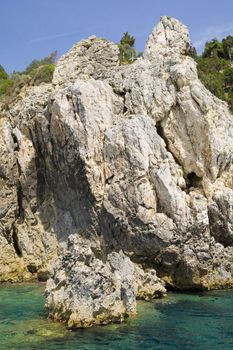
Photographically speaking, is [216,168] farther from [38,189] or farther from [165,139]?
[38,189]

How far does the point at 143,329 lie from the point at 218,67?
229ft

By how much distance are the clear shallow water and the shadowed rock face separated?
A: 1.32 metres

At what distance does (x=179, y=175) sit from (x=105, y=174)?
4.84 metres

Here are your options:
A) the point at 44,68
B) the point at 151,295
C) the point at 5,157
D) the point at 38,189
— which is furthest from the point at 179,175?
the point at 44,68

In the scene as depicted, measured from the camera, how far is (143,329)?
62.2 ft

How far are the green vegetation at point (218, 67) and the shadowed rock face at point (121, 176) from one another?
2765 cm

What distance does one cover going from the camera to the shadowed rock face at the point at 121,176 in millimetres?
26688

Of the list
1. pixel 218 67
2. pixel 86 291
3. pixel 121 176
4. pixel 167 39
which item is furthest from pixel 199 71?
pixel 86 291

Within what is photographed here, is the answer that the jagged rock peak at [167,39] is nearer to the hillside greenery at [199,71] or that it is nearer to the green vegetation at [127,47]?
the hillside greenery at [199,71]

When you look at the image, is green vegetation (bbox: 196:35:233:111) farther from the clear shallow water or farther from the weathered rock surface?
the weathered rock surface

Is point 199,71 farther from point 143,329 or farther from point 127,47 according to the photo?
point 143,329

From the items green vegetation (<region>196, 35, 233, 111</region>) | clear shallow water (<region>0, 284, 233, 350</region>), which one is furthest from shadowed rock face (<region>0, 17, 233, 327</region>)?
green vegetation (<region>196, 35, 233, 111</region>)

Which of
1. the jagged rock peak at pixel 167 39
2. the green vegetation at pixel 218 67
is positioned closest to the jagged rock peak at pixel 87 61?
the jagged rock peak at pixel 167 39

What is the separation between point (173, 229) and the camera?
26625mm
